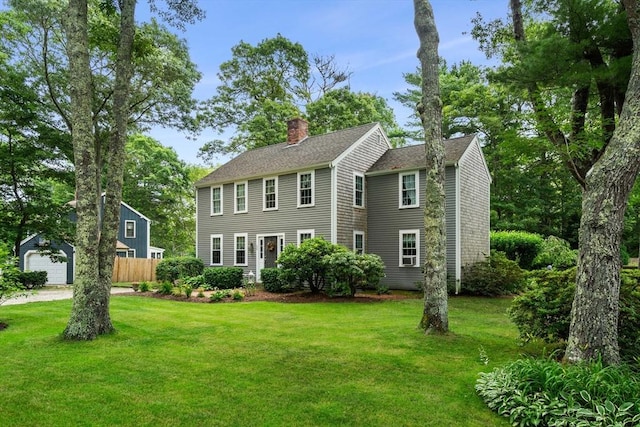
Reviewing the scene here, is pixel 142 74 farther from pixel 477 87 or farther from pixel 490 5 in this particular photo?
pixel 477 87

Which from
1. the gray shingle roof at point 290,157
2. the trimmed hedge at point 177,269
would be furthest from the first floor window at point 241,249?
the gray shingle roof at point 290,157

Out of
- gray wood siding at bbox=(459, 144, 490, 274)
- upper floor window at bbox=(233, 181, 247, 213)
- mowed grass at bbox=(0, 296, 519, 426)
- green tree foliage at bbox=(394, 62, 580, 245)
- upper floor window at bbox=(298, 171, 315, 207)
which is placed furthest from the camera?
green tree foliage at bbox=(394, 62, 580, 245)

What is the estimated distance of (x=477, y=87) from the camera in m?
27.0

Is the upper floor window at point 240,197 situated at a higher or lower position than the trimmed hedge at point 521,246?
higher

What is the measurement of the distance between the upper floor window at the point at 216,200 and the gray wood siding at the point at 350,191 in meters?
7.05

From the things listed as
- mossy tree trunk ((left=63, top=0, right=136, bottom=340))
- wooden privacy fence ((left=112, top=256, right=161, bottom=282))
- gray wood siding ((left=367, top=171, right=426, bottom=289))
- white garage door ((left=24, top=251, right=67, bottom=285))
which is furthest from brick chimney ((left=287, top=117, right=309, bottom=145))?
white garage door ((left=24, top=251, right=67, bottom=285))

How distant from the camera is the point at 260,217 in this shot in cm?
1922

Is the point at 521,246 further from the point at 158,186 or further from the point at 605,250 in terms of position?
the point at 158,186

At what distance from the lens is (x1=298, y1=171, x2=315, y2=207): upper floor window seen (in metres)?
17.5

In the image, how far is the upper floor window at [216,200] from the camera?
2111 cm

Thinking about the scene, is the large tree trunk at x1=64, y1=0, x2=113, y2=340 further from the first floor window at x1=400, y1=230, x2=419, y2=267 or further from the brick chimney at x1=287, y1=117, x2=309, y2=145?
the brick chimney at x1=287, y1=117, x2=309, y2=145

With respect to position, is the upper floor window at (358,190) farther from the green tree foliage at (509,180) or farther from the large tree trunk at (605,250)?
the large tree trunk at (605,250)

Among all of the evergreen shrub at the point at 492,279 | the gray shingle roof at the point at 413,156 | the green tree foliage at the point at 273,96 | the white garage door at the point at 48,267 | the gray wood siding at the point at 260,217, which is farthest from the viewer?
the green tree foliage at the point at 273,96

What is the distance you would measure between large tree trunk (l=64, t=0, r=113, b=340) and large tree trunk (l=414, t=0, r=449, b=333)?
5.48m
